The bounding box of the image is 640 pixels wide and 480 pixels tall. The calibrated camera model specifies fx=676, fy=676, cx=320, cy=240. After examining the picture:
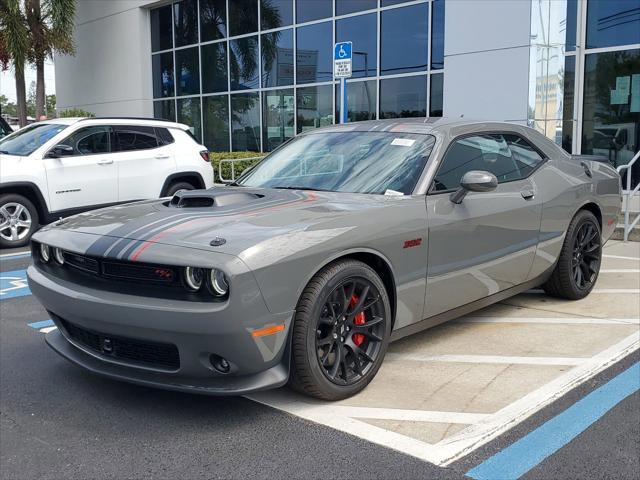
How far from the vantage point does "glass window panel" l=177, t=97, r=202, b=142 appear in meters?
20.4

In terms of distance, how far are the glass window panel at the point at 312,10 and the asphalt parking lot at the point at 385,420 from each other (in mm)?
12445

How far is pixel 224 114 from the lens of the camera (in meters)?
19.2

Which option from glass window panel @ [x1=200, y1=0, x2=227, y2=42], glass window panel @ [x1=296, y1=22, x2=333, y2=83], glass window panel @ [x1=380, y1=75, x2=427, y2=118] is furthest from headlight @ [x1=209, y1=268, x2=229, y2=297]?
glass window panel @ [x1=200, y1=0, x2=227, y2=42]

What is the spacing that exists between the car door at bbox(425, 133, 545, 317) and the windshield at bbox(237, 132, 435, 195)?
0.20 metres

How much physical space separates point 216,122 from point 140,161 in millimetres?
9804

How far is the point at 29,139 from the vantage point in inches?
376

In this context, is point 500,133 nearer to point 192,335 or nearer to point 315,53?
point 192,335

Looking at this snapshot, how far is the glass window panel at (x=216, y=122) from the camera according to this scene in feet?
63.1

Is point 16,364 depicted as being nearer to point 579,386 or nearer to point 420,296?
point 420,296

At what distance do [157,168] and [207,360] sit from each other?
745cm

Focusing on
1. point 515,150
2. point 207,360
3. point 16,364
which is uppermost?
point 515,150

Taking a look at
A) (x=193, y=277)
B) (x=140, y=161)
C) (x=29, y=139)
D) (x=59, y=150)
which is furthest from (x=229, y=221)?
(x=29, y=139)

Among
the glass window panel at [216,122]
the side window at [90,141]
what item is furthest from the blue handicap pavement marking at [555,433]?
the glass window panel at [216,122]

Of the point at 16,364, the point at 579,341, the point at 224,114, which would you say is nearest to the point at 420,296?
the point at 579,341
